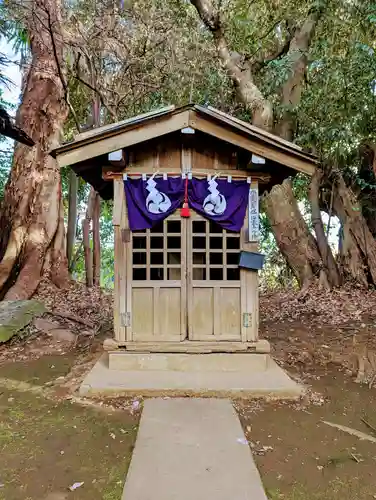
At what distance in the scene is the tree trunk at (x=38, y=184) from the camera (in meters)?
9.84

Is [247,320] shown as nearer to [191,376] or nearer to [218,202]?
[191,376]

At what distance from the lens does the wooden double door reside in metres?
5.48

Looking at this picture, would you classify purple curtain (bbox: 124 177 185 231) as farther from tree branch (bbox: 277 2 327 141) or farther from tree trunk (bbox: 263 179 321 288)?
tree branch (bbox: 277 2 327 141)

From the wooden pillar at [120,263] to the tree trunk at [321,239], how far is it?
658 centimetres

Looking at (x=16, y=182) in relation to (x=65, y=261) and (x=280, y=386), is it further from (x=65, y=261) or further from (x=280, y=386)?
(x=280, y=386)

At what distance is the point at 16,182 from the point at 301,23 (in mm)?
8523

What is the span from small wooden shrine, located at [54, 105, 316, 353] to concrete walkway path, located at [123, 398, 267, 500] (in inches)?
47.6

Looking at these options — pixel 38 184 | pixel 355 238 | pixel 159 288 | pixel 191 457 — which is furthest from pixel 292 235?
pixel 191 457

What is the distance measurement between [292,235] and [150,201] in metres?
6.09

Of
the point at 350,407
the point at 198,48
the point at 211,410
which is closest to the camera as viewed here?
the point at 211,410

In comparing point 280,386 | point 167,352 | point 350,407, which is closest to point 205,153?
point 167,352

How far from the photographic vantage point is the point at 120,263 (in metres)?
5.48

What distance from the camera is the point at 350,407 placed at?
4.57m

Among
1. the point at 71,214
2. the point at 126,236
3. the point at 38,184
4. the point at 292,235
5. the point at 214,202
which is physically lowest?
the point at 126,236
